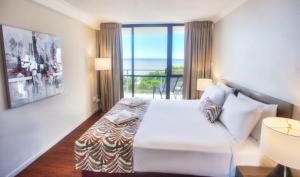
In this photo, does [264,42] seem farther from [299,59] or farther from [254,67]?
[299,59]

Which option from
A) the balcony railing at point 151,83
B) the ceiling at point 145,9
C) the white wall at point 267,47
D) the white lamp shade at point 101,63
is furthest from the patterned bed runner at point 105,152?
the balcony railing at point 151,83

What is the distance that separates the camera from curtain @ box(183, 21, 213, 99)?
4449 mm

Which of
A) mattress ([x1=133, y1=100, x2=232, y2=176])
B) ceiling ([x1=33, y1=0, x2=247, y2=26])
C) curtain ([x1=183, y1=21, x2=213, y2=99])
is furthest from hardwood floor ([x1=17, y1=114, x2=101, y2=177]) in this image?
curtain ([x1=183, y1=21, x2=213, y2=99])

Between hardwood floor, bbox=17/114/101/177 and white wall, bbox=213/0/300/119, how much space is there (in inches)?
98.4

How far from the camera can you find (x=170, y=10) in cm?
358

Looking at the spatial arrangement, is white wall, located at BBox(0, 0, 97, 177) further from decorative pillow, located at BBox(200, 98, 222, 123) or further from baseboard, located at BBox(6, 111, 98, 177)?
decorative pillow, located at BBox(200, 98, 222, 123)

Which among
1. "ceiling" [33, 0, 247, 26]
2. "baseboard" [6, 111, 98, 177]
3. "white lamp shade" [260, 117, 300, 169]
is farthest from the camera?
"ceiling" [33, 0, 247, 26]

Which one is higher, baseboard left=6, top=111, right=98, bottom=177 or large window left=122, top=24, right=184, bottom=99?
large window left=122, top=24, right=184, bottom=99

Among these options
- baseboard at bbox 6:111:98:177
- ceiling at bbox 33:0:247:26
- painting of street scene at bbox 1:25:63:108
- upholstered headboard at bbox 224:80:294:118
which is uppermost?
ceiling at bbox 33:0:247:26

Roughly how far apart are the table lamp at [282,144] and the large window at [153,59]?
3.71 meters

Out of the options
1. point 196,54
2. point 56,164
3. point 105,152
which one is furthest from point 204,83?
point 56,164

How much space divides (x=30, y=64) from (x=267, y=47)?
9.53 ft

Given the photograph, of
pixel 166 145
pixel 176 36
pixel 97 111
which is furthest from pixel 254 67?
pixel 97 111

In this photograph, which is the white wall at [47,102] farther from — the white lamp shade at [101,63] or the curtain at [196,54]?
the curtain at [196,54]
